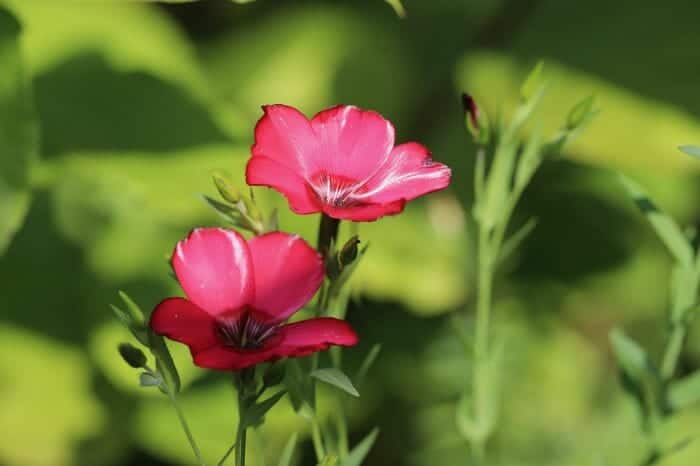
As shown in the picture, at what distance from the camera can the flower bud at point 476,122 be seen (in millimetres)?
437

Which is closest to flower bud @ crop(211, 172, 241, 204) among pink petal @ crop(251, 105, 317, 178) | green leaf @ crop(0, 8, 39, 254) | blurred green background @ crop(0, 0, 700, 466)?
pink petal @ crop(251, 105, 317, 178)

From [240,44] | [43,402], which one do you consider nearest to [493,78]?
[240,44]

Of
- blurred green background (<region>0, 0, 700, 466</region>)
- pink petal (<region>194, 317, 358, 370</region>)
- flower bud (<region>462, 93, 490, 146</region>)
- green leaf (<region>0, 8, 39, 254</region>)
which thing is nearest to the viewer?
pink petal (<region>194, 317, 358, 370</region>)

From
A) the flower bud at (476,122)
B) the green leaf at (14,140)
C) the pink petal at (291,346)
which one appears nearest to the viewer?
the pink petal at (291,346)

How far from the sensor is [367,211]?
368 millimetres

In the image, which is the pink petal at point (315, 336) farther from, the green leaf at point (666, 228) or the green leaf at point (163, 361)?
the green leaf at point (666, 228)

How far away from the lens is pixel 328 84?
3.79 feet

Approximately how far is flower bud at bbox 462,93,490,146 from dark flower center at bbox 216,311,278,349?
116mm

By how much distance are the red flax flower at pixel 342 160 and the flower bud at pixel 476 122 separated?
33 mm

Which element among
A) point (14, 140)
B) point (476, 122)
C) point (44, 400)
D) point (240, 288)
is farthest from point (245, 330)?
point (44, 400)

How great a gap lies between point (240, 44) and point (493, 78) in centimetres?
29

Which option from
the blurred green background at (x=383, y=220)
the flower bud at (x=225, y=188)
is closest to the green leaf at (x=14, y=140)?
the blurred green background at (x=383, y=220)

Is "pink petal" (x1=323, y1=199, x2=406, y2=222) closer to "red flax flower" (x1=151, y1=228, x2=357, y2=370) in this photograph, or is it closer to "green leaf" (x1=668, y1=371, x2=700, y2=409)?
"red flax flower" (x1=151, y1=228, x2=357, y2=370)

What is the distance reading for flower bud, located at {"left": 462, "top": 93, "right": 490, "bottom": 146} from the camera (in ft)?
1.43
